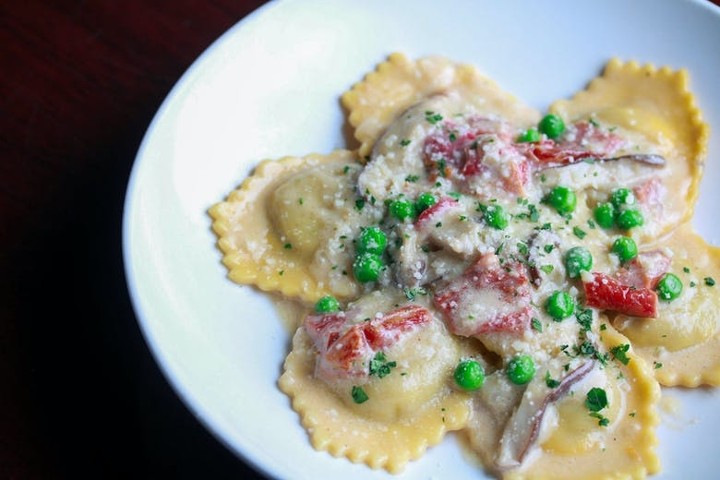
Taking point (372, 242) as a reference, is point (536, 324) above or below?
above

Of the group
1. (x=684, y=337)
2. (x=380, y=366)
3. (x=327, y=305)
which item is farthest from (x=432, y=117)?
(x=684, y=337)

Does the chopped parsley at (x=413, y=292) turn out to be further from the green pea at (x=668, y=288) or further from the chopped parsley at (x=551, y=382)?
the green pea at (x=668, y=288)

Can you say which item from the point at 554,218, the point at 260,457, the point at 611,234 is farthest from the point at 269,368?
the point at 611,234

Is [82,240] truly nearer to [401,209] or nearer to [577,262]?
[401,209]

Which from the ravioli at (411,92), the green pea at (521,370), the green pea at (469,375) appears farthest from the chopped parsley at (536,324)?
the ravioli at (411,92)

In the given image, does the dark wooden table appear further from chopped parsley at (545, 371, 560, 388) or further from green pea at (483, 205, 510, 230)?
green pea at (483, 205, 510, 230)
